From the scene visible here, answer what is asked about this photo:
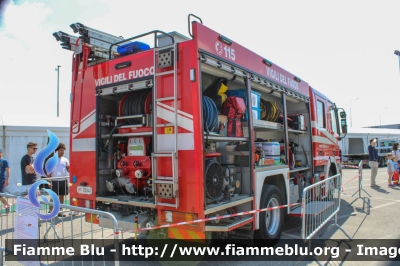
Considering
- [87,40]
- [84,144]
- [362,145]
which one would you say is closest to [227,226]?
[84,144]

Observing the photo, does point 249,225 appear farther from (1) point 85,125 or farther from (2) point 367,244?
(1) point 85,125

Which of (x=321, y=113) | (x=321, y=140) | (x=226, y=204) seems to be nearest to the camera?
(x=226, y=204)

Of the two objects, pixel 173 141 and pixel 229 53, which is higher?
pixel 229 53

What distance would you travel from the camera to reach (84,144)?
489cm

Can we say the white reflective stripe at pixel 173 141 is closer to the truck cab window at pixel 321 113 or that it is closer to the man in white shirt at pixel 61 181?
the man in white shirt at pixel 61 181

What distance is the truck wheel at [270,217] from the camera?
486 centimetres

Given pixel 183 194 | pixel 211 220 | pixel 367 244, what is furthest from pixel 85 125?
pixel 367 244

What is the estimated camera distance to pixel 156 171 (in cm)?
390

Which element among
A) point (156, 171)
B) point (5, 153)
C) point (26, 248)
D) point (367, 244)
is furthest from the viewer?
point (5, 153)

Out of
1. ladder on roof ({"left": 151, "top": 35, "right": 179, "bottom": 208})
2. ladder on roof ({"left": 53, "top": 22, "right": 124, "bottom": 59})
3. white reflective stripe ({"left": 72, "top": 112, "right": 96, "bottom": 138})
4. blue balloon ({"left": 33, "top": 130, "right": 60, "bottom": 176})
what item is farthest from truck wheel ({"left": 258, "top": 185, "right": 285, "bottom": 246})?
ladder on roof ({"left": 53, "top": 22, "right": 124, "bottom": 59})

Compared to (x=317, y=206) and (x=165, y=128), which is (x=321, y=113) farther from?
(x=165, y=128)

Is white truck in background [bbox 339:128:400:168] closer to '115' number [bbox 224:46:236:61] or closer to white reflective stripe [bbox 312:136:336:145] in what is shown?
white reflective stripe [bbox 312:136:336:145]

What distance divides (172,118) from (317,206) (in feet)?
9.21

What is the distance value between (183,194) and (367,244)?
12.1 feet
